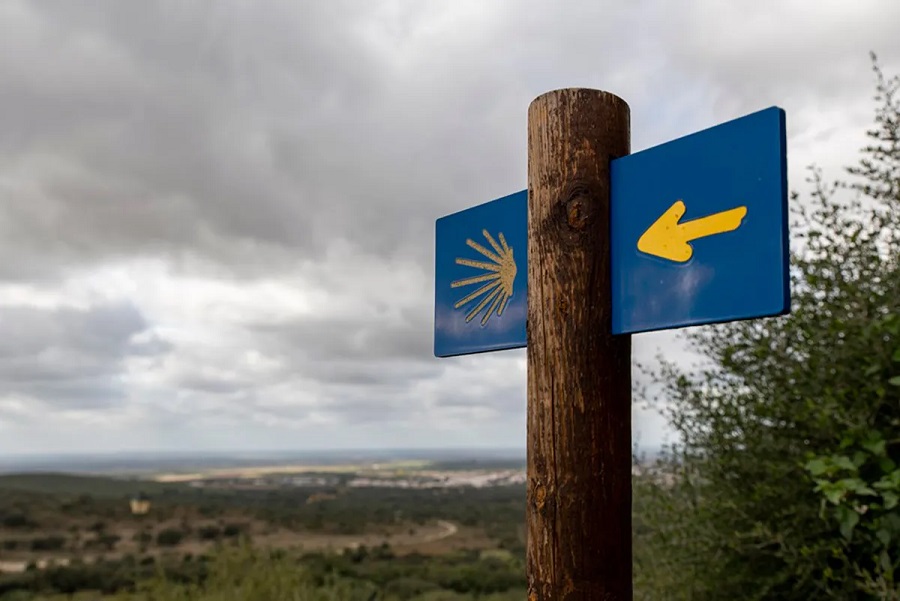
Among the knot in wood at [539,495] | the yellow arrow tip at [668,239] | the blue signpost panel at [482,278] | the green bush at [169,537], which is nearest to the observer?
the yellow arrow tip at [668,239]

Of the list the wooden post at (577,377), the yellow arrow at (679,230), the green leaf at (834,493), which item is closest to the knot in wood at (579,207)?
the wooden post at (577,377)

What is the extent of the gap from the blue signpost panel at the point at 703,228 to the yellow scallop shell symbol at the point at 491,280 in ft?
0.89

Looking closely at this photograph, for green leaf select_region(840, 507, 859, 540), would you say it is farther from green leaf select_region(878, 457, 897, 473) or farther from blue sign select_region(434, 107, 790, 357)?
blue sign select_region(434, 107, 790, 357)

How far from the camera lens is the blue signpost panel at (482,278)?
5.06ft

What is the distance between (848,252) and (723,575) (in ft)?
4.06

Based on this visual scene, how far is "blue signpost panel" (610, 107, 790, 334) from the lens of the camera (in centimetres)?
111

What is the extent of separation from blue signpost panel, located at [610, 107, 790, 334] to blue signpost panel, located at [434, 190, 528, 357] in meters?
0.24

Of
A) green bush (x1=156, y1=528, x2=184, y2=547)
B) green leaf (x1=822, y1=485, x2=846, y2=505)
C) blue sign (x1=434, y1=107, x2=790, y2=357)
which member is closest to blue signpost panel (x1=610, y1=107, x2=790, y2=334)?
blue sign (x1=434, y1=107, x2=790, y2=357)

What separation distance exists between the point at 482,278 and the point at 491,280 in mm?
29

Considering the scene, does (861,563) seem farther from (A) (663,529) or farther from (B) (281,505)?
(B) (281,505)

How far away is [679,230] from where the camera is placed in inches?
48.8

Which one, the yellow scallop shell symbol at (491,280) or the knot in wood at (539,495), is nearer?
the knot in wood at (539,495)

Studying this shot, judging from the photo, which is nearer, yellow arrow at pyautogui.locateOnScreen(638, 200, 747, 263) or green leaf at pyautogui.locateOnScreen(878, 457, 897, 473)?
yellow arrow at pyautogui.locateOnScreen(638, 200, 747, 263)

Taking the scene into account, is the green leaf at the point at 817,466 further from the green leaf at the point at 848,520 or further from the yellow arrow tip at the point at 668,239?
the yellow arrow tip at the point at 668,239
